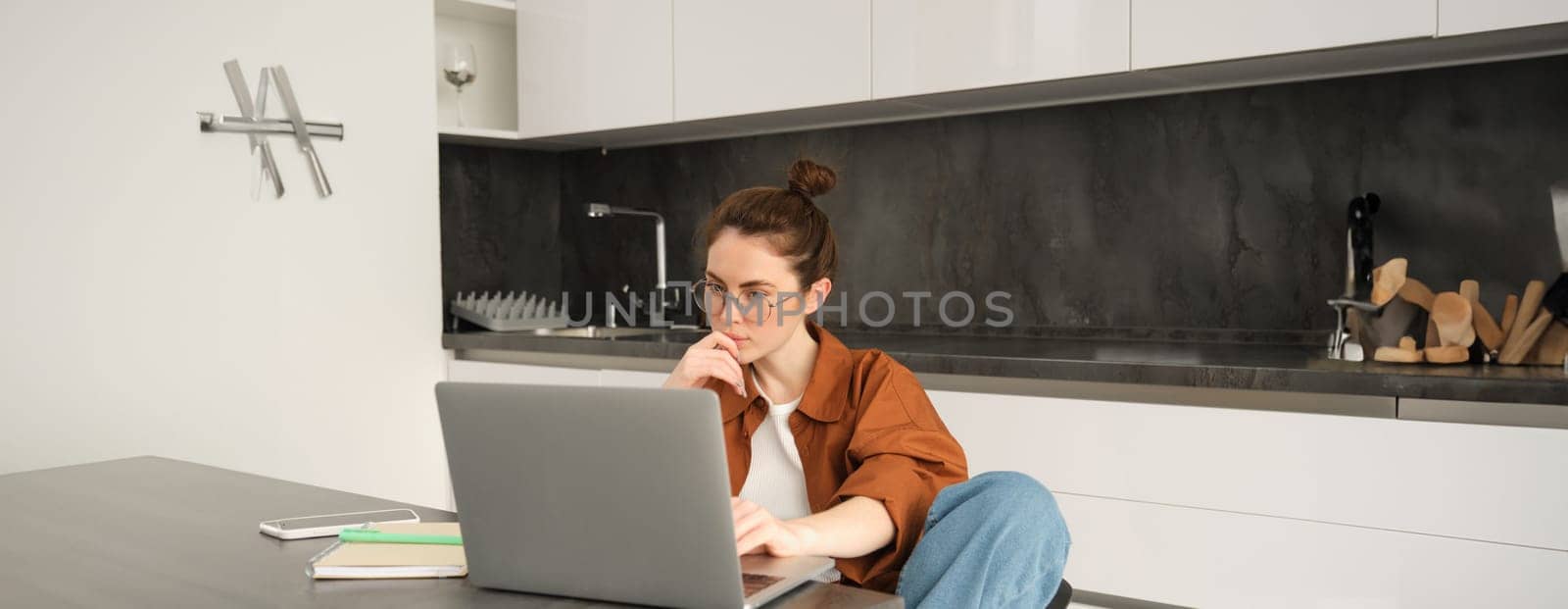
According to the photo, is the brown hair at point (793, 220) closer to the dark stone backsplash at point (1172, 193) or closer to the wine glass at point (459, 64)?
the dark stone backsplash at point (1172, 193)

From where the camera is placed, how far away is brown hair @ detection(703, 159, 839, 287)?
1615 millimetres

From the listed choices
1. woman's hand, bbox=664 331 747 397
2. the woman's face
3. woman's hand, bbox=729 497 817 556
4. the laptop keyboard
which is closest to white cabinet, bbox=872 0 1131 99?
A: the woman's face

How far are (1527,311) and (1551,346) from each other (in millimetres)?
75

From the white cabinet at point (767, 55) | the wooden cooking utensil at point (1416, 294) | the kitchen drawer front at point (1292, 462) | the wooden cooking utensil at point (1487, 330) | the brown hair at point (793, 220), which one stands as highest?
the white cabinet at point (767, 55)

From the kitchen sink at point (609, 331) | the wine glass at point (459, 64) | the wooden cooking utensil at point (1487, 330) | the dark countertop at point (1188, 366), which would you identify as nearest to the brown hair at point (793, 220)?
the dark countertop at point (1188, 366)

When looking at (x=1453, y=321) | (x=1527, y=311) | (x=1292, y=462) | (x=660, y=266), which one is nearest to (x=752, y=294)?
(x=1292, y=462)

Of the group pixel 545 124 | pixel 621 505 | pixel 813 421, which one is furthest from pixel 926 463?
pixel 545 124

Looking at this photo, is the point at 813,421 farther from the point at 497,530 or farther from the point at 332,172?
the point at 332,172

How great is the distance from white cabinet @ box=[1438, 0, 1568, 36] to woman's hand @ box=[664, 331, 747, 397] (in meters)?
1.40

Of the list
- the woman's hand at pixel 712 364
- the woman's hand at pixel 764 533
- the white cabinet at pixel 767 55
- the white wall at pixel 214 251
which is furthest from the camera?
the white cabinet at pixel 767 55

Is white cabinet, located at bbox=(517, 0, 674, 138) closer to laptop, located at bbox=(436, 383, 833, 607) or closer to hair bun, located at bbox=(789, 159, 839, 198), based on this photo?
hair bun, located at bbox=(789, 159, 839, 198)

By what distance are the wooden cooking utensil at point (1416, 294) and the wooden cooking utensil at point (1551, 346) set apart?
7.2 inches

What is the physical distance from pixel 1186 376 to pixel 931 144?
121 cm

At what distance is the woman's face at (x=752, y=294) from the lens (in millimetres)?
1577
